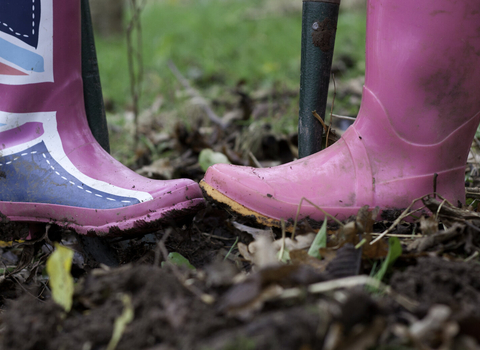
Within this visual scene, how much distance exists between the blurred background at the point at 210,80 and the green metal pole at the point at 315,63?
1.57ft

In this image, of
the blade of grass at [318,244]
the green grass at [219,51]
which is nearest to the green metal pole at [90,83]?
the blade of grass at [318,244]

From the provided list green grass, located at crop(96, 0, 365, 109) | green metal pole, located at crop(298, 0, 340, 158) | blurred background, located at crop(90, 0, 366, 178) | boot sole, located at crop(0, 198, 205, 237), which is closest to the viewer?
boot sole, located at crop(0, 198, 205, 237)

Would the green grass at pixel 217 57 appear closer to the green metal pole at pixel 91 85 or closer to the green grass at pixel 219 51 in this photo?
the green grass at pixel 219 51

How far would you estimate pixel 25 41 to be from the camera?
1145 mm

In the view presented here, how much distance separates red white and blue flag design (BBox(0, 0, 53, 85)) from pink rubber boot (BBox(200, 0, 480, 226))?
1.80 ft

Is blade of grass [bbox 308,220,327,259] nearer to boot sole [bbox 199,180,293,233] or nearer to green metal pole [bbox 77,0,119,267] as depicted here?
boot sole [bbox 199,180,293,233]

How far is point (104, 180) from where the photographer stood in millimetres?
1179

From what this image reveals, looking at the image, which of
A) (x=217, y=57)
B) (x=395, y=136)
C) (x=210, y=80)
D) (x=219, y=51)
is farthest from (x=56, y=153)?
(x=219, y=51)

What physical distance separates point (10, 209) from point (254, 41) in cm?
388

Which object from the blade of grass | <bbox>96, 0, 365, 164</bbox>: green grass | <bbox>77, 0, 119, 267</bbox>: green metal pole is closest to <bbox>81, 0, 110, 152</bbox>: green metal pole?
<bbox>77, 0, 119, 267</bbox>: green metal pole

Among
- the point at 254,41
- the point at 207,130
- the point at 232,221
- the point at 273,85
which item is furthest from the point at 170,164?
the point at 254,41

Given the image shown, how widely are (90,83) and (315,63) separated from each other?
711mm

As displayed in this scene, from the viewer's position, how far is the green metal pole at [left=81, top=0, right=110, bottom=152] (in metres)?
1.35

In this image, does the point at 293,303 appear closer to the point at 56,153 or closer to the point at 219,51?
the point at 56,153
